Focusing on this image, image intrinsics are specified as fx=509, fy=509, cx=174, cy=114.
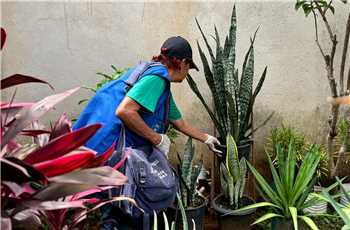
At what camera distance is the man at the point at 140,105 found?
259 cm

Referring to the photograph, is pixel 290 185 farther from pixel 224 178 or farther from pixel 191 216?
pixel 191 216

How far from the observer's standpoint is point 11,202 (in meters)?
1.36

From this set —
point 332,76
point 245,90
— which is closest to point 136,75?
point 245,90

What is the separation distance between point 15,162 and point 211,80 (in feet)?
8.07

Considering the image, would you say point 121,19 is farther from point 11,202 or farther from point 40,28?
point 11,202

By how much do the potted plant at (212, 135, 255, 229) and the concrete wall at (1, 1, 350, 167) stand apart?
821 millimetres

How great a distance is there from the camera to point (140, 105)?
260cm

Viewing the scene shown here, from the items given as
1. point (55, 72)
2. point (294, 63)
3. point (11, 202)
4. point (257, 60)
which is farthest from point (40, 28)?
point (11, 202)

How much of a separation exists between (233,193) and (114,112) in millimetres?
1225

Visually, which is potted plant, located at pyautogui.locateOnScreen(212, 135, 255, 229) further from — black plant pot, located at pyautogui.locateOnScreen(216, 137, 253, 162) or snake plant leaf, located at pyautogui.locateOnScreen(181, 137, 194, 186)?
snake plant leaf, located at pyautogui.locateOnScreen(181, 137, 194, 186)

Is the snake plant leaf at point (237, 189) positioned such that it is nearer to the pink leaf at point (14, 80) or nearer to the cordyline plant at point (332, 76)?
the cordyline plant at point (332, 76)

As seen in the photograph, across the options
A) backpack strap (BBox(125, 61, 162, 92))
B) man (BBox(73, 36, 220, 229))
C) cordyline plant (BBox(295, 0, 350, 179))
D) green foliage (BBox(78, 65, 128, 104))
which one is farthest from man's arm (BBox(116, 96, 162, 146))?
cordyline plant (BBox(295, 0, 350, 179))

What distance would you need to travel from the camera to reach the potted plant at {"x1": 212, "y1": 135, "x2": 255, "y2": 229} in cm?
341

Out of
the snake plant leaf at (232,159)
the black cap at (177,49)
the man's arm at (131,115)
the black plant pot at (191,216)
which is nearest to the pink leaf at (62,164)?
the man's arm at (131,115)
